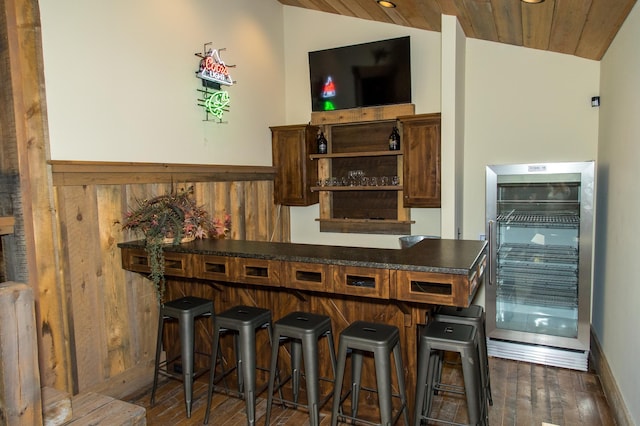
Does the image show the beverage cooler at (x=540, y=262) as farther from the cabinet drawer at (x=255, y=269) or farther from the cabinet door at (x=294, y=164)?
the cabinet drawer at (x=255, y=269)

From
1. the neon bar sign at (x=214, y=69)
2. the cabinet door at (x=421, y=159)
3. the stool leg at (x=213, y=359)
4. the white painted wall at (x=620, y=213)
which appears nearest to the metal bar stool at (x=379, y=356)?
the stool leg at (x=213, y=359)

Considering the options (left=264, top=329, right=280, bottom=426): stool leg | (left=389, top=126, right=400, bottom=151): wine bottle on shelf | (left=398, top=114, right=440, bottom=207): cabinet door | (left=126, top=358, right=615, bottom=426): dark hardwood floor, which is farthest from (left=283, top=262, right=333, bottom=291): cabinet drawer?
(left=389, top=126, right=400, bottom=151): wine bottle on shelf

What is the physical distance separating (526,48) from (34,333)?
4303 millimetres

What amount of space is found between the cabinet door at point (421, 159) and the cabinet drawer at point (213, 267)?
2.08m

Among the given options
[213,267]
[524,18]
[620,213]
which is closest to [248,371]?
[213,267]

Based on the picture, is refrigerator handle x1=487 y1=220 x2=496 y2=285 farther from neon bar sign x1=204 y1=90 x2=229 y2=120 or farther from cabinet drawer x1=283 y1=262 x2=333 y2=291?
neon bar sign x1=204 y1=90 x2=229 y2=120

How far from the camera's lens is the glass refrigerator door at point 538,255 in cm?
378

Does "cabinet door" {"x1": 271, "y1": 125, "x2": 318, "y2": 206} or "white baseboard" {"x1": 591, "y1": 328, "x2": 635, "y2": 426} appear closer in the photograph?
"white baseboard" {"x1": 591, "y1": 328, "x2": 635, "y2": 426}

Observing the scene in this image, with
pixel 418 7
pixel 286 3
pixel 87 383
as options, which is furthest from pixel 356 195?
pixel 87 383

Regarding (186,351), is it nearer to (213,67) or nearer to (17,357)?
(17,357)

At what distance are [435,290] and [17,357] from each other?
6.44 ft

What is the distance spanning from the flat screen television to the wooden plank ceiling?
0.32m

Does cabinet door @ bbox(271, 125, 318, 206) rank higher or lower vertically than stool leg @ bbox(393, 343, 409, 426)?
higher

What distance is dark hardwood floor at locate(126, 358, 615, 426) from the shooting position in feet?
9.44
